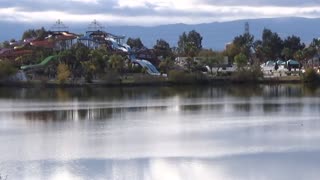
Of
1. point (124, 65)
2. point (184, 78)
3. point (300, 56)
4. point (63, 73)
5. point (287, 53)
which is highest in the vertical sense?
point (287, 53)

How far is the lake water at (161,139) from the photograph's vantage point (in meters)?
16.7

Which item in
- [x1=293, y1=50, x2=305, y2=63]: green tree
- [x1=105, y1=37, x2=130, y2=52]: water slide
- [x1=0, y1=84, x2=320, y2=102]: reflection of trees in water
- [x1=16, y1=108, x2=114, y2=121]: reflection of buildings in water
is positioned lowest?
[x1=0, y1=84, x2=320, y2=102]: reflection of trees in water

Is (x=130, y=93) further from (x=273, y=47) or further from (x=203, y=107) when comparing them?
(x=273, y=47)

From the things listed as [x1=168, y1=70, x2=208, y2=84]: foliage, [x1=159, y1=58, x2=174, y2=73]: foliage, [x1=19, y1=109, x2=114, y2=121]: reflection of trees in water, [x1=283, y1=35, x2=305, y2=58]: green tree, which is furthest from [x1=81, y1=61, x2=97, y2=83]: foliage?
[x1=283, y1=35, x2=305, y2=58]: green tree

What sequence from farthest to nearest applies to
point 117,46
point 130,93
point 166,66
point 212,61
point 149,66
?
point 117,46 → point 212,61 → point 149,66 → point 166,66 → point 130,93

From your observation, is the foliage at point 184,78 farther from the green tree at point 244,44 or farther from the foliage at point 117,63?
the green tree at point 244,44

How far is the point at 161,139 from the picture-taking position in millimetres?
22047

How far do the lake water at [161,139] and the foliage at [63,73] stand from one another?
14.0m

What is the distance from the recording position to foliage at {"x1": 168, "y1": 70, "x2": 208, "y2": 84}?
55.3 m

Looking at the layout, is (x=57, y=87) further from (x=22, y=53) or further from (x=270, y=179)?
(x=270, y=179)

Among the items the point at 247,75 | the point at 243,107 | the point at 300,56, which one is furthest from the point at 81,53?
the point at 243,107

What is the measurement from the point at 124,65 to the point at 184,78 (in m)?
4.87

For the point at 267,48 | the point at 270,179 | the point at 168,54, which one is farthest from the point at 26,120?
the point at 267,48

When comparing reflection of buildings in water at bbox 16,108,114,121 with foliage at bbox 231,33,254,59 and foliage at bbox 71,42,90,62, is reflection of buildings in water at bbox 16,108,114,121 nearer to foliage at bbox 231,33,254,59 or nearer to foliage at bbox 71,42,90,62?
foliage at bbox 71,42,90,62
